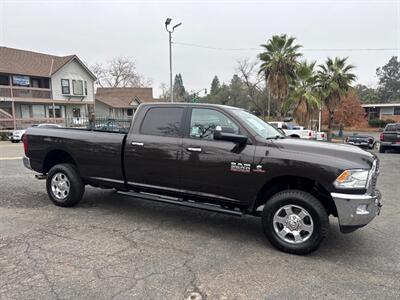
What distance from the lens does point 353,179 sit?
3.90 m

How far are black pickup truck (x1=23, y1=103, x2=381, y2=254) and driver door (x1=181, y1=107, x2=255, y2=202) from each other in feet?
0.04

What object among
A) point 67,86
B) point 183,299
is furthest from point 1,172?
point 67,86

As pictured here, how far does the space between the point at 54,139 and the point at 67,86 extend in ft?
125

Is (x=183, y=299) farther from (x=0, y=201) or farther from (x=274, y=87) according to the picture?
(x=274, y=87)

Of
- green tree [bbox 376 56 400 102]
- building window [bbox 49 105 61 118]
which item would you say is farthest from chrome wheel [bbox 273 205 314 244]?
green tree [bbox 376 56 400 102]

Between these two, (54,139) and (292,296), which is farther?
(54,139)

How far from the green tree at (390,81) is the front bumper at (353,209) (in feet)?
298

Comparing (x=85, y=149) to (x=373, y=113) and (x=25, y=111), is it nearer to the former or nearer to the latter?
(x=25, y=111)

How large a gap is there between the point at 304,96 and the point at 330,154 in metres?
24.2

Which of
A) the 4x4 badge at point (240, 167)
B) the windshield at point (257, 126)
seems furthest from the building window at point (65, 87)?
the 4x4 badge at point (240, 167)

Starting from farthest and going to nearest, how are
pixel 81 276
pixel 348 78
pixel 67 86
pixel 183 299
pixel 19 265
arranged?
pixel 67 86
pixel 348 78
pixel 19 265
pixel 81 276
pixel 183 299

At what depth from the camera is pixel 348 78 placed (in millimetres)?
29484

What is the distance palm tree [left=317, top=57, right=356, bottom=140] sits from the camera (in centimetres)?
2942

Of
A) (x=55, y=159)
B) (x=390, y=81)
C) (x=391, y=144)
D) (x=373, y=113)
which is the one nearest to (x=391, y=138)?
(x=391, y=144)
